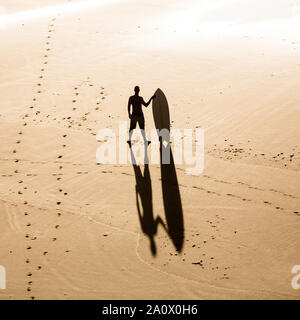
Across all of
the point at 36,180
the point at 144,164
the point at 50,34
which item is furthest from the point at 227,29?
the point at 36,180

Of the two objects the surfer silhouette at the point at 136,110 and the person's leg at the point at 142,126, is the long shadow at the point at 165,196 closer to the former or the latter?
the person's leg at the point at 142,126

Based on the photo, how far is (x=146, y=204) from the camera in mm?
9023

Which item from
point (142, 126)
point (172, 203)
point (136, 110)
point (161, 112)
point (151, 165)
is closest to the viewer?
point (172, 203)

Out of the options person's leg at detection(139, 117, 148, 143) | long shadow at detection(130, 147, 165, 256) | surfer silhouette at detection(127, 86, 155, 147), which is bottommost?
long shadow at detection(130, 147, 165, 256)

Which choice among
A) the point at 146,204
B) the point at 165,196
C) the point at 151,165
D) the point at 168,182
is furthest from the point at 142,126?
the point at 146,204

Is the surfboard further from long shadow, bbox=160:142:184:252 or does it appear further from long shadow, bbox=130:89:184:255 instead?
long shadow, bbox=160:142:184:252

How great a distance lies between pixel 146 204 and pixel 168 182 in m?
0.78

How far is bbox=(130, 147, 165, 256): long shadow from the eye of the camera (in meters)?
8.41

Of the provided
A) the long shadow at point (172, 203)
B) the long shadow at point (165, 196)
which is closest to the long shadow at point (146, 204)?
the long shadow at point (165, 196)

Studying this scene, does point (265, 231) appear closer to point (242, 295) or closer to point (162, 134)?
point (242, 295)

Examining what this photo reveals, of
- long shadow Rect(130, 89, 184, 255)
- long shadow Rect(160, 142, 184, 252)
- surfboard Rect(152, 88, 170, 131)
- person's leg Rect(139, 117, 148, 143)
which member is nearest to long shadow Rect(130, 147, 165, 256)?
long shadow Rect(130, 89, 184, 255)

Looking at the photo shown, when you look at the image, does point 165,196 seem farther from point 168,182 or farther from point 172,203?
point 168,182

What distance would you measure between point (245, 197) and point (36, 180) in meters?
4.20

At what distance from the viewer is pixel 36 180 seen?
387 inches
